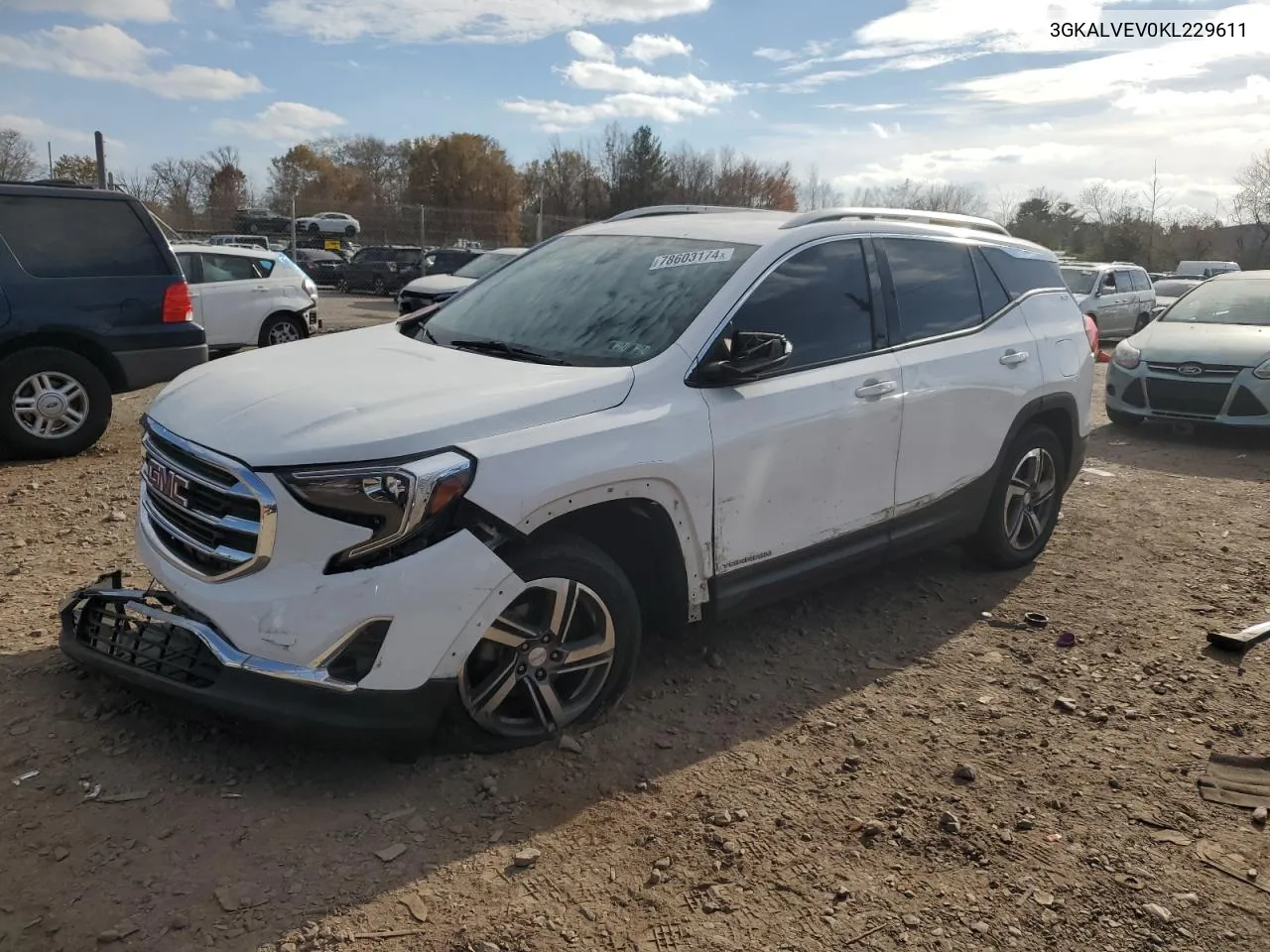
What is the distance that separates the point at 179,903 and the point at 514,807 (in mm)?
953

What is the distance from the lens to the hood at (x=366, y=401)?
2902 mm

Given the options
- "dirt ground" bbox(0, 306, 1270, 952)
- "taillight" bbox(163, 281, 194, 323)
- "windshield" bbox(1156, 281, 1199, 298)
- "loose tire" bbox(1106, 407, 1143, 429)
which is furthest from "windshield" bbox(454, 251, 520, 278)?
"windshield" bbox(1156, 281, 1199, 298)

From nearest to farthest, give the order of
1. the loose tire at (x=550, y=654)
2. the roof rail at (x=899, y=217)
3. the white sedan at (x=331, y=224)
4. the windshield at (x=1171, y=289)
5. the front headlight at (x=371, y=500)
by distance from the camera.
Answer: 1. the front headlight at (x=371, y=500)
2. the loose tire at (x=550, y=654)
3. the roof rail at (x=899, y=217)
4. the windshield at (x=1171, y=289)
5. the white sedan at (x=331, y=224)

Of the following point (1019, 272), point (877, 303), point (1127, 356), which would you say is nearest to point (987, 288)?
point (1019, 272)

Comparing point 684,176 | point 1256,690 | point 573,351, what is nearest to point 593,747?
point 573,351

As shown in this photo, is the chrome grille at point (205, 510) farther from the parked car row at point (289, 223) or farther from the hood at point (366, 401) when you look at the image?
the parked car row at point (289, 223)

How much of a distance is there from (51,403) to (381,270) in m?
27.8

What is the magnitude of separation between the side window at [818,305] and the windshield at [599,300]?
0.18 metres

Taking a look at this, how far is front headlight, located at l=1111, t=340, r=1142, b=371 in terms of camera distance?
9555 millimetres

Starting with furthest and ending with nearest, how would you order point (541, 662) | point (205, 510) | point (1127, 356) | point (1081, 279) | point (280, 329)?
point (1081, 279)
point (280, 329)
point (1127, 356)
point (541, 662)
point (205, 510)

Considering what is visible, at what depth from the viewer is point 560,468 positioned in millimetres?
3111

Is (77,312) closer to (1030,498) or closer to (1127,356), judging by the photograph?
(1030,498)

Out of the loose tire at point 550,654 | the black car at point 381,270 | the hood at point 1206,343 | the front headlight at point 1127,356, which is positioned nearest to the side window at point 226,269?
the front headlight at point 1127,356

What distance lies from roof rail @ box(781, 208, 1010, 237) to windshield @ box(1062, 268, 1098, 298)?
545 inches
